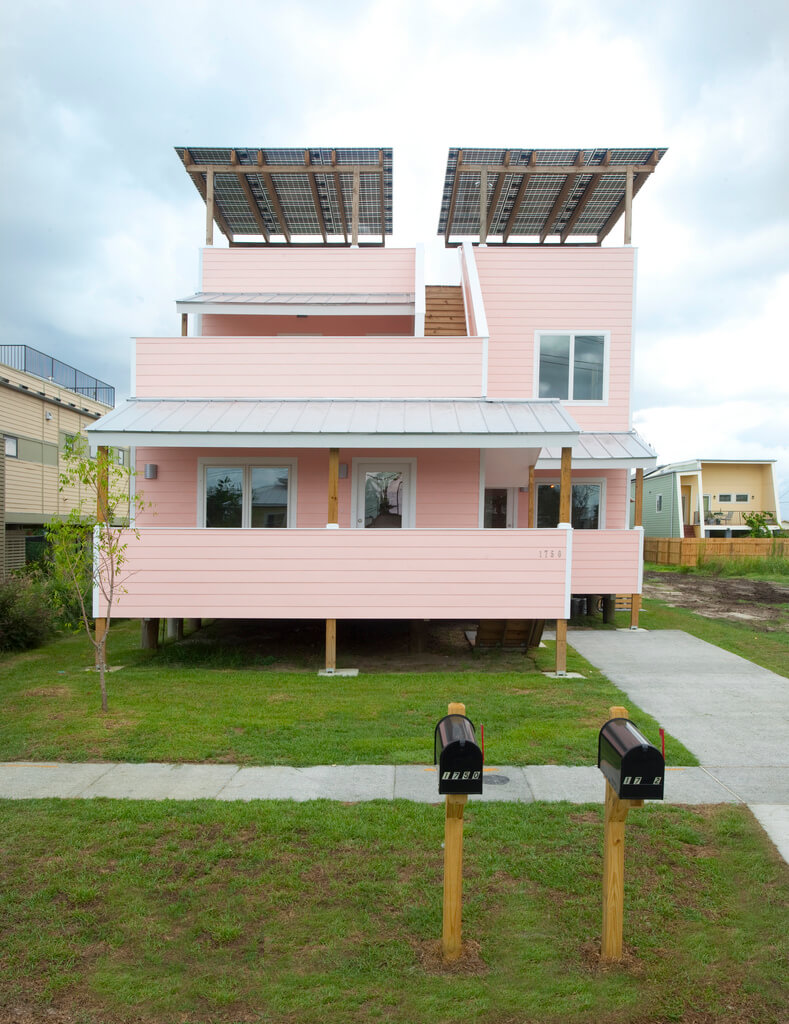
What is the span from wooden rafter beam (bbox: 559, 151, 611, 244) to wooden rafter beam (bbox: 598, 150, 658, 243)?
81cm

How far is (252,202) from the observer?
1730 cm

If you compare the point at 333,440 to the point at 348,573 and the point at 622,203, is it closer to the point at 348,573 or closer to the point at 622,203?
the point at 348,573

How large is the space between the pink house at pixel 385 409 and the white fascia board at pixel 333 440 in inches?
1.3

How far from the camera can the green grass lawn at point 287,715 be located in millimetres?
6676

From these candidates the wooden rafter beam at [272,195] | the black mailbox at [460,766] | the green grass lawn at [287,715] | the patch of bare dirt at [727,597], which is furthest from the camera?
the patch of bare dirt at [727,597]

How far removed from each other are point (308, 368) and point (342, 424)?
208 cm

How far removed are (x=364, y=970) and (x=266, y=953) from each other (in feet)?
1.68

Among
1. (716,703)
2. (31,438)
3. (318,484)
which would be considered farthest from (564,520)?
(31,438)

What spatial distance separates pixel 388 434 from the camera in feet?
34.2

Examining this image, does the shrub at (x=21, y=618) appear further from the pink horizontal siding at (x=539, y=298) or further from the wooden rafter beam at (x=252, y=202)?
the pink horizontal siding at (x=539, y=298)

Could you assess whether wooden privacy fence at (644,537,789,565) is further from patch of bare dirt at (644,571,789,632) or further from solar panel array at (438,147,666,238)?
solar panel array at (438,147,666,238)

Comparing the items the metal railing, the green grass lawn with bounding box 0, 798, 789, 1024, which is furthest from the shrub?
the metal railing

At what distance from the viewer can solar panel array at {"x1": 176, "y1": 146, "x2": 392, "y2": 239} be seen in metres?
15.4

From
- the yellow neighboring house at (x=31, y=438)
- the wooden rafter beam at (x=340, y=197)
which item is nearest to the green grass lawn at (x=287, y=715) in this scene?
the wooden rafter beam at (x=340, y=197)
